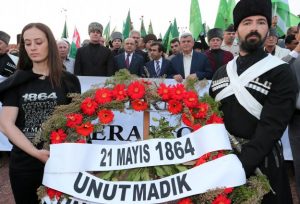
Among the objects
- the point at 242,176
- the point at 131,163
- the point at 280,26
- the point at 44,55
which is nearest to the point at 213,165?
the point at 242,176

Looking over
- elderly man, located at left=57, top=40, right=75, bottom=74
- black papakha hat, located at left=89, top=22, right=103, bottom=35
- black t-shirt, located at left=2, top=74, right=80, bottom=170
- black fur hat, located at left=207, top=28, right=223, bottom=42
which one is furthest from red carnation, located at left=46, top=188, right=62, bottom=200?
black fur hat, located at left=207, top=28, right=223, bottom=42

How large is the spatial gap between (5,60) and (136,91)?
16.8ft

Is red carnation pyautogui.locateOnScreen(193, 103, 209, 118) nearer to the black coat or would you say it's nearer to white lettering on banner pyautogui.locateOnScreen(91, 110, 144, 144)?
white lettering on banner pyautogui.locateOnScreen(91, 110, 144, 144)

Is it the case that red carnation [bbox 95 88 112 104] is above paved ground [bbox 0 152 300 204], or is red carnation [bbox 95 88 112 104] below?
above

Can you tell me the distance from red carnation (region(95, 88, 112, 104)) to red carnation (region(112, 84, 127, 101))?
4 centimetres

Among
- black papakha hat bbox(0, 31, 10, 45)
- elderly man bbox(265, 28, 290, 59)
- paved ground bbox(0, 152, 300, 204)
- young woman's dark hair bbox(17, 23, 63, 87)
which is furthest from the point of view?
black papakha hat bbox(0, 31, 10, 45)

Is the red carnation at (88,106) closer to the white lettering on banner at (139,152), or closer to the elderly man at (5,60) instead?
the white lettering on banner at (139,152)

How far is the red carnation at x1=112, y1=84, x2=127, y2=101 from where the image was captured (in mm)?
2592

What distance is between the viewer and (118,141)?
590cm

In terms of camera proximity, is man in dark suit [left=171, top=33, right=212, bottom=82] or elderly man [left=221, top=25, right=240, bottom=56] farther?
elderly man [left=221, top=25, right=240, bottom=56]

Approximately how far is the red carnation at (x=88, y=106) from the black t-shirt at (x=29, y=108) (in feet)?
1.57

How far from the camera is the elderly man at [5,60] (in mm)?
6925

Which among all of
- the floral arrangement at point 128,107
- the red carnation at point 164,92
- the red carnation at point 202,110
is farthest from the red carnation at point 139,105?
the red carnation at point 202,110

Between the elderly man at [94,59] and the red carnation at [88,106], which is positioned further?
the elderly man at [94,59]
